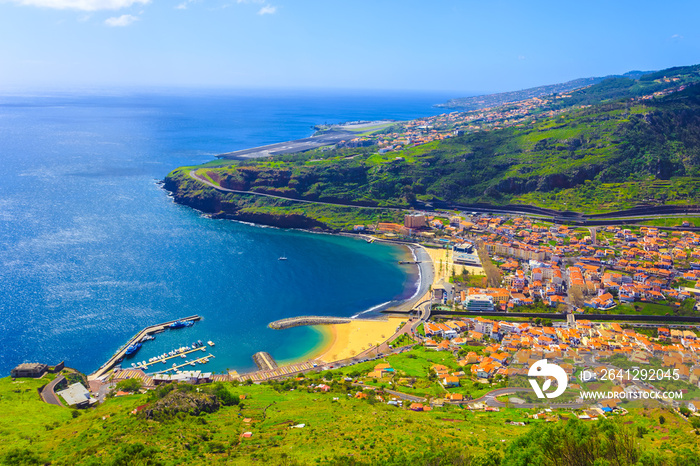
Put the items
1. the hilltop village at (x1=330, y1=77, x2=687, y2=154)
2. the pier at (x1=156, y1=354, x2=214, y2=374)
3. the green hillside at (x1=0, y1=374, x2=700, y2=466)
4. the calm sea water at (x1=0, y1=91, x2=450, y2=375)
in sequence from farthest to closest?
the hilltop village at (x1=330, y1=77, x2=687, y2=154) < the calm sea water at (x1=0, y1=91, x2=450, y2=375) < the pier at (x1=156, y1=354, x2=214, y2=374) < the green hillside at (x1=0, y1=374, x2=700, y2=466)

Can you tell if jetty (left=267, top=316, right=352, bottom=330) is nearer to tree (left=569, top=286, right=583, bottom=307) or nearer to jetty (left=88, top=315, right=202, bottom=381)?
jetty (left=88, top=315, right=202, bottom=381)

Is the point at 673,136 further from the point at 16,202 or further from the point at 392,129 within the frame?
the point at 16,202

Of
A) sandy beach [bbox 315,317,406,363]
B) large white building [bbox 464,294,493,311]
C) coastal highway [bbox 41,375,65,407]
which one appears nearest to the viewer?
coastal highway [bbox 41,375,65,407]

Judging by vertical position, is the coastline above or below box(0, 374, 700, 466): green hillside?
below

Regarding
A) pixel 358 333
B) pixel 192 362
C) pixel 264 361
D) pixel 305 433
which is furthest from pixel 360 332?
pixel 305 433

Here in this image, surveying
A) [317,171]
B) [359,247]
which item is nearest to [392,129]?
[317,171]

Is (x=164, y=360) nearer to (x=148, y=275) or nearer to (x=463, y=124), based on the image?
(x=148, y=275)

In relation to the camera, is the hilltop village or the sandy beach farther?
the hilltop village
